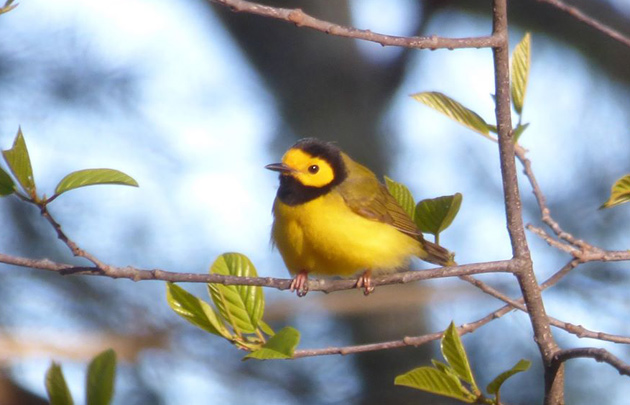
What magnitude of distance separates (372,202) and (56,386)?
2199 mm

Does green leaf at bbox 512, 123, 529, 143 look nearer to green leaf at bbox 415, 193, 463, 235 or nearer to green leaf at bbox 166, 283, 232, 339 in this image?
green leaf at bbox 415, 193, 463, 235

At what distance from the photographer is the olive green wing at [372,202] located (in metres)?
3.69

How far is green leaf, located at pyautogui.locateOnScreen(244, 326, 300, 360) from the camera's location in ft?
6.82

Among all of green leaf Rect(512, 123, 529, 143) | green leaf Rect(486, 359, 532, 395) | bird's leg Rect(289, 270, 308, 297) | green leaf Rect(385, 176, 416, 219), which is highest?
green leaf Rect(512, 123, 529, 143)

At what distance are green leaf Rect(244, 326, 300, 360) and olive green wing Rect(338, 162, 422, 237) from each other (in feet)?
5.11

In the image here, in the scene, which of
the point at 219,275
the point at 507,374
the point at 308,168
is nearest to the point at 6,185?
the point at 219,275

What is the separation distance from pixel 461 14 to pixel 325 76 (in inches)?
41.7

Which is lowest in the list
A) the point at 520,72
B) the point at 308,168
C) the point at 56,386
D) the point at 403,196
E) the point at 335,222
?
the point at 56,386

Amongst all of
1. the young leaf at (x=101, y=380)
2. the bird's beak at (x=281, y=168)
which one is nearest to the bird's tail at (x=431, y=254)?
the bird's beak at (x=281, y=168)

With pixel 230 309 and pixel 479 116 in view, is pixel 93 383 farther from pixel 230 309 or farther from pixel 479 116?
pixel 479 116

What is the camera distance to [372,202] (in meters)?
3.75

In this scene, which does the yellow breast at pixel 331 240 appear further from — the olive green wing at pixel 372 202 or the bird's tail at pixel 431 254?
the bird's tail at pixel 431 254

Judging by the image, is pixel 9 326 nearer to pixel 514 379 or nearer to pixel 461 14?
pixel 514 379

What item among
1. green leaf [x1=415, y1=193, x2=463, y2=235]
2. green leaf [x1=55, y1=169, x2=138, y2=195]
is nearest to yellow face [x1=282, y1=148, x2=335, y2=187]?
green leaf [x1=415, y1=193, x2=463, y2=235]
